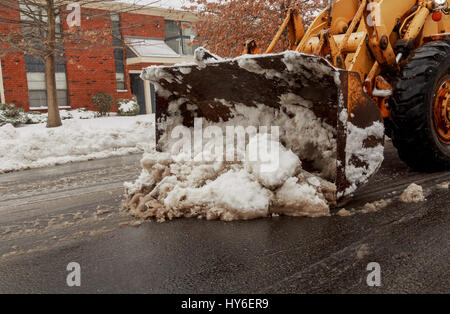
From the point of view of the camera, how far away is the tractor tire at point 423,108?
156 inches

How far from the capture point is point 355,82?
131 inches

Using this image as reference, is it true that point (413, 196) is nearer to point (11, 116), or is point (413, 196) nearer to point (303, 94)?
point (303, 94)

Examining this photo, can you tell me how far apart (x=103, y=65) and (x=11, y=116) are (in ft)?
21.2

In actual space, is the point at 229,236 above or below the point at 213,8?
below

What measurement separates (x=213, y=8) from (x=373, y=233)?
1156 cm

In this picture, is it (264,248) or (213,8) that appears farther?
(213,8)

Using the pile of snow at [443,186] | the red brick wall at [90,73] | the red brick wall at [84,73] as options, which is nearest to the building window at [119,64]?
the red brick wall at [84,73]

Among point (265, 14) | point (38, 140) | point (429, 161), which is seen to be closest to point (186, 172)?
point (429, 161)

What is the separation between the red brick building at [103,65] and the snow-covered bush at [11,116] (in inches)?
82.0

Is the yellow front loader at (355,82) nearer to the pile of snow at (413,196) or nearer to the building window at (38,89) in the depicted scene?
the pile of snow at (413,196)

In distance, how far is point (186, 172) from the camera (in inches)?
145

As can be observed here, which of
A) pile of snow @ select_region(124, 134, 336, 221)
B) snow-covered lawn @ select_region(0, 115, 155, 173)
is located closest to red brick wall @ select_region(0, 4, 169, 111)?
snow-covered lawn @ select_region(0, 115, 155, 173)
